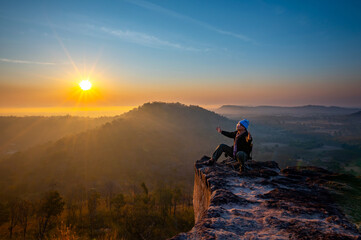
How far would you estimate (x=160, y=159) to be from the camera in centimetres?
11250

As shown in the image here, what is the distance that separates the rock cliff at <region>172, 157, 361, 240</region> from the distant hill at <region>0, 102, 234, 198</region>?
72429 millimetres

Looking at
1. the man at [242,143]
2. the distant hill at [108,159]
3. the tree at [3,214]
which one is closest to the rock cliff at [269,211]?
the man at [242,143]

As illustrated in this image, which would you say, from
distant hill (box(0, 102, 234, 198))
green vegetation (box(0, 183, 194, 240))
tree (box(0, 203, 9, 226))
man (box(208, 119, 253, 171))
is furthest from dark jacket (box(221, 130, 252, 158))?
distant hill (box(0, 102, 234, 198))

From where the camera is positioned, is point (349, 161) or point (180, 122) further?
point (180, 122)

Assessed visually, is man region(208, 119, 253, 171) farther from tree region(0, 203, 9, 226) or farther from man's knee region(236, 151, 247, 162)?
tree region(0, 203, 9, 226)

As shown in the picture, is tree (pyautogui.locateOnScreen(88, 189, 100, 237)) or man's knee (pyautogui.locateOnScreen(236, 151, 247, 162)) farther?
tree (pyautogui.locateOnScreen(88, 189, 100, 237))

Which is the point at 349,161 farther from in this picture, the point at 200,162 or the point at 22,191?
the point at 22,191

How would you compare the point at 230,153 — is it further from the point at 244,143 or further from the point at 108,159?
the point at 108,159

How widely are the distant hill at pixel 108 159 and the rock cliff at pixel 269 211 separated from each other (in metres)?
72.4

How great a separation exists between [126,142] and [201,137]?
67.5 metres

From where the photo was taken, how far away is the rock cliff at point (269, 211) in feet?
11.2

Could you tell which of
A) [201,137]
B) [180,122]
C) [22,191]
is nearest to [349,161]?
[201,137]

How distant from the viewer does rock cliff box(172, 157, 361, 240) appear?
11.2 feet

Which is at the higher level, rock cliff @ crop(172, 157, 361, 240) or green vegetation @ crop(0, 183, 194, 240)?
rock cliff @ crop(172, 157, 361, 240)
